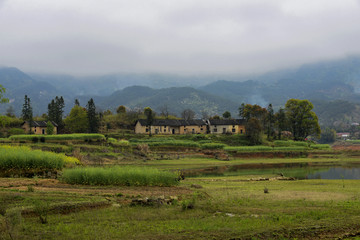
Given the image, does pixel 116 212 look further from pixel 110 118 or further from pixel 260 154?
pixel 110 118

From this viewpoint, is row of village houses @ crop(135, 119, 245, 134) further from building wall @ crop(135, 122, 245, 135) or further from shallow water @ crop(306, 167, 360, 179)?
shallow water @ crop(306, 167, 360, 179)

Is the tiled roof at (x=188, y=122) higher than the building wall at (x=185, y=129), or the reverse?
the tiled roof at (x=188, y=122)

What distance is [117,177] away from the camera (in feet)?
79.9

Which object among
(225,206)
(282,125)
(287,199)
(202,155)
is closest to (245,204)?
(225,206)

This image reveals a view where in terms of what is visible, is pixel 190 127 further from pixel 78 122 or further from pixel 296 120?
pixel 78 122

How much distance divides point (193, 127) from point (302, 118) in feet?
118

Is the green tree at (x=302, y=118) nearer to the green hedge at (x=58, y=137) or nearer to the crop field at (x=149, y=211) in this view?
the green hedge at (x=58, y=137)

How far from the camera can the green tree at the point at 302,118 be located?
4062 inches

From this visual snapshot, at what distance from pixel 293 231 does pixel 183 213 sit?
517 centimetres

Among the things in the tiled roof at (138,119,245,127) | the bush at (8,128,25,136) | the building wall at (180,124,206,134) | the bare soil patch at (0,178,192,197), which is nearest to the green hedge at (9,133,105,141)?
the bush at (8,128,25,136)

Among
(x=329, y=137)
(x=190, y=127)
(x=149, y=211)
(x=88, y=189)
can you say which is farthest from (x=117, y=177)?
(x=329, y=137)

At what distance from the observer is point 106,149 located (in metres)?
65.1

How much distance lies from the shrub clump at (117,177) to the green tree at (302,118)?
3456 inches

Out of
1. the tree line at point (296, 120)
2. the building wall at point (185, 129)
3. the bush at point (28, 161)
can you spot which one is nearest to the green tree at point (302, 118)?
the tree line at point (296, 120)
